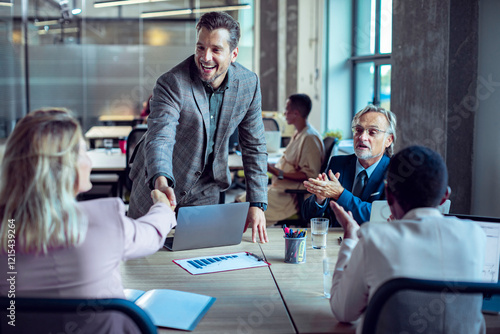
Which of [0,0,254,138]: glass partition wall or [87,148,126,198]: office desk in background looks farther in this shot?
[0,0,254,138]: glass partition wall

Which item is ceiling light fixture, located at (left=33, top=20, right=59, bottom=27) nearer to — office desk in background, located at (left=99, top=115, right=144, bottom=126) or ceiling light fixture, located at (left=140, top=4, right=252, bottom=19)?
ceiling light fixture, located at (left=140, top=4, right=252, bottom=19)

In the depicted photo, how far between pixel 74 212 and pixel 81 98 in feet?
28.4

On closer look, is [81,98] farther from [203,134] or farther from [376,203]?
[376,203]

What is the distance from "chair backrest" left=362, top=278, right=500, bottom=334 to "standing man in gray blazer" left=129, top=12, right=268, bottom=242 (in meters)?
1.07

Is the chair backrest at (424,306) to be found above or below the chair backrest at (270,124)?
below

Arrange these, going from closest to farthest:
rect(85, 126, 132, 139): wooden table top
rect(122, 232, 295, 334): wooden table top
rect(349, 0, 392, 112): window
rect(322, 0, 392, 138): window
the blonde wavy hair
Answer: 1. the blonde wavy hair
2. rect(122, 232, 295, 334): wooden table top
3. rect(349, 0, 392, 112): window
4. rect(322, 0, 392, 138): window
5. rect(85, 126, 132, 139): wooden table top

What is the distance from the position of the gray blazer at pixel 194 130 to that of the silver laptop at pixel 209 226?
29 cm

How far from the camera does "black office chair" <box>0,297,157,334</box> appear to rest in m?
1.05

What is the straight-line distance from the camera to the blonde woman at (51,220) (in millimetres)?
1172

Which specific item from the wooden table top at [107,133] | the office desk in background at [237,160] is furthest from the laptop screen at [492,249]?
the wooden table top at [107,133]

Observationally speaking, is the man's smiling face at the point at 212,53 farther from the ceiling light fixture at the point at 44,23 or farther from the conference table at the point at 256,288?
the ceiling light fixture at the point at 44,23

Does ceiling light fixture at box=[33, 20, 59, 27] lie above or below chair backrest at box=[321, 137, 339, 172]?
above

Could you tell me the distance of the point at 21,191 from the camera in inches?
46.4

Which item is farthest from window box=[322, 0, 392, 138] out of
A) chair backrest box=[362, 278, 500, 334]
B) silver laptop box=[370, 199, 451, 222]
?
chair backrest box=[362, 278, 500, 334]
